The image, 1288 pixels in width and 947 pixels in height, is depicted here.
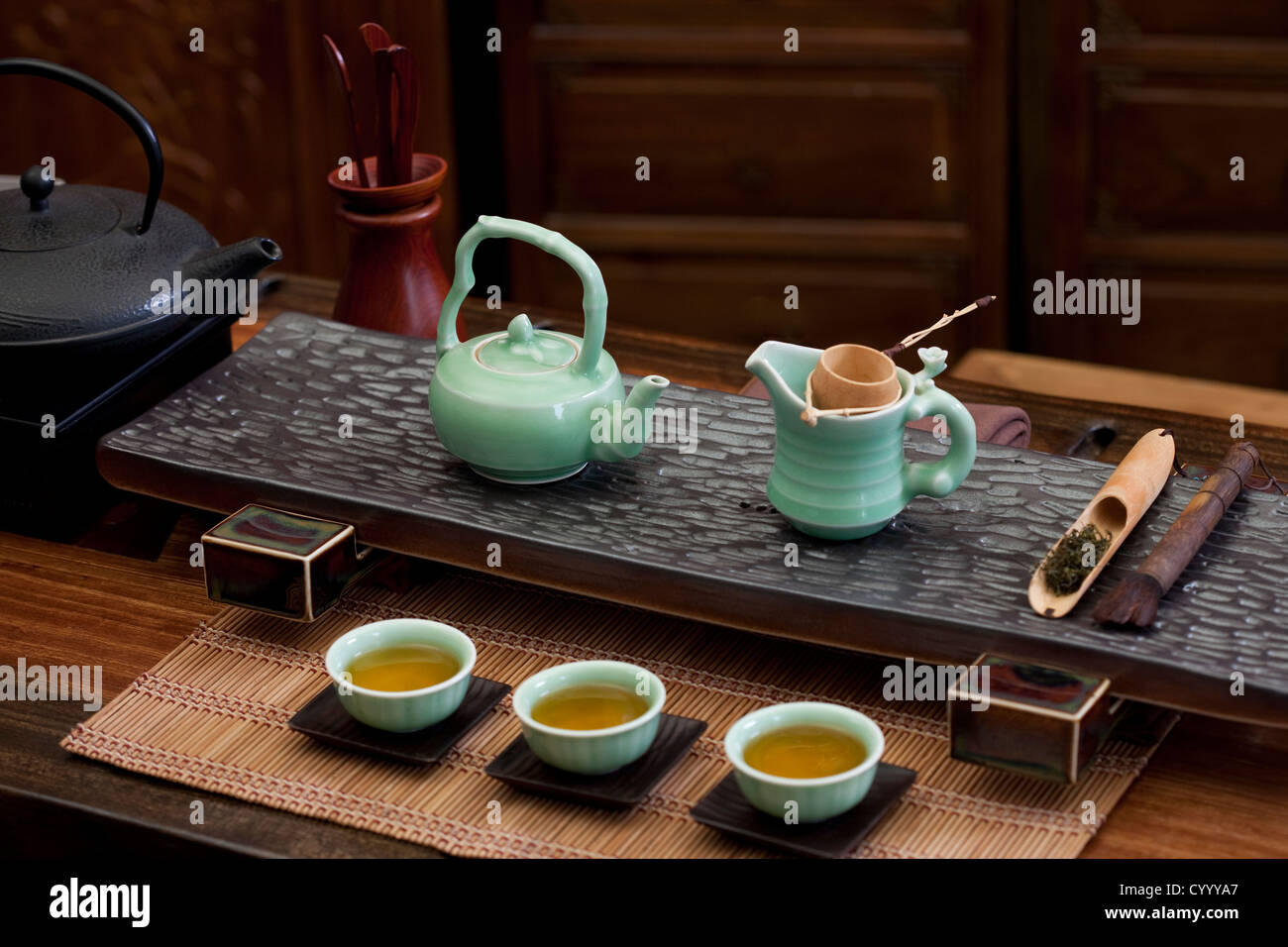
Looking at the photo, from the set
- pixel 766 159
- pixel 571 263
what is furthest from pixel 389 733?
pixel 766 159

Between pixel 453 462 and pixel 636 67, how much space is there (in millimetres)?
1679

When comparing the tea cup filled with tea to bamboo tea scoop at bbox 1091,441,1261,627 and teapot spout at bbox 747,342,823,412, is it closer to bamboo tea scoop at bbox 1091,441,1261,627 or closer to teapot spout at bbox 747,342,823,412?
teapot spout at bbox 747,342,823,412

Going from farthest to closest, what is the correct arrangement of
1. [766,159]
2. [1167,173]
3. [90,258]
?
[766,159], [1167,173], [90,258]

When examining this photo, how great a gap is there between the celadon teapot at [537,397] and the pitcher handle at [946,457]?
0.25m

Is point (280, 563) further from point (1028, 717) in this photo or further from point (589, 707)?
point (1028, 717)

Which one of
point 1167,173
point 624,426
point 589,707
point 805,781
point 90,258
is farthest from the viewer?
point 1167,173

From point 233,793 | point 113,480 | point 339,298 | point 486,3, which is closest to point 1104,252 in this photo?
point 486,3

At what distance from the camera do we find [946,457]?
1398 millimetres

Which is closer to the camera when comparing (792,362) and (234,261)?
(792,362)

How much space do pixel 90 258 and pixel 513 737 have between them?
0.74 meters

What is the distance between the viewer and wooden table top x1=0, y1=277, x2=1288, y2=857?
1227 mm

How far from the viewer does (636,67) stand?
10.0 ft

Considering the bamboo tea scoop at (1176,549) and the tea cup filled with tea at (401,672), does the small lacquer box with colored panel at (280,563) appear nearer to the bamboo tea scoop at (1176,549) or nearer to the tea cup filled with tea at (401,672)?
the tea cup filled with tea at (401,672)

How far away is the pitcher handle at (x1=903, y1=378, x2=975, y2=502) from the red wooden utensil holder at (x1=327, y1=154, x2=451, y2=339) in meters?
0.70
